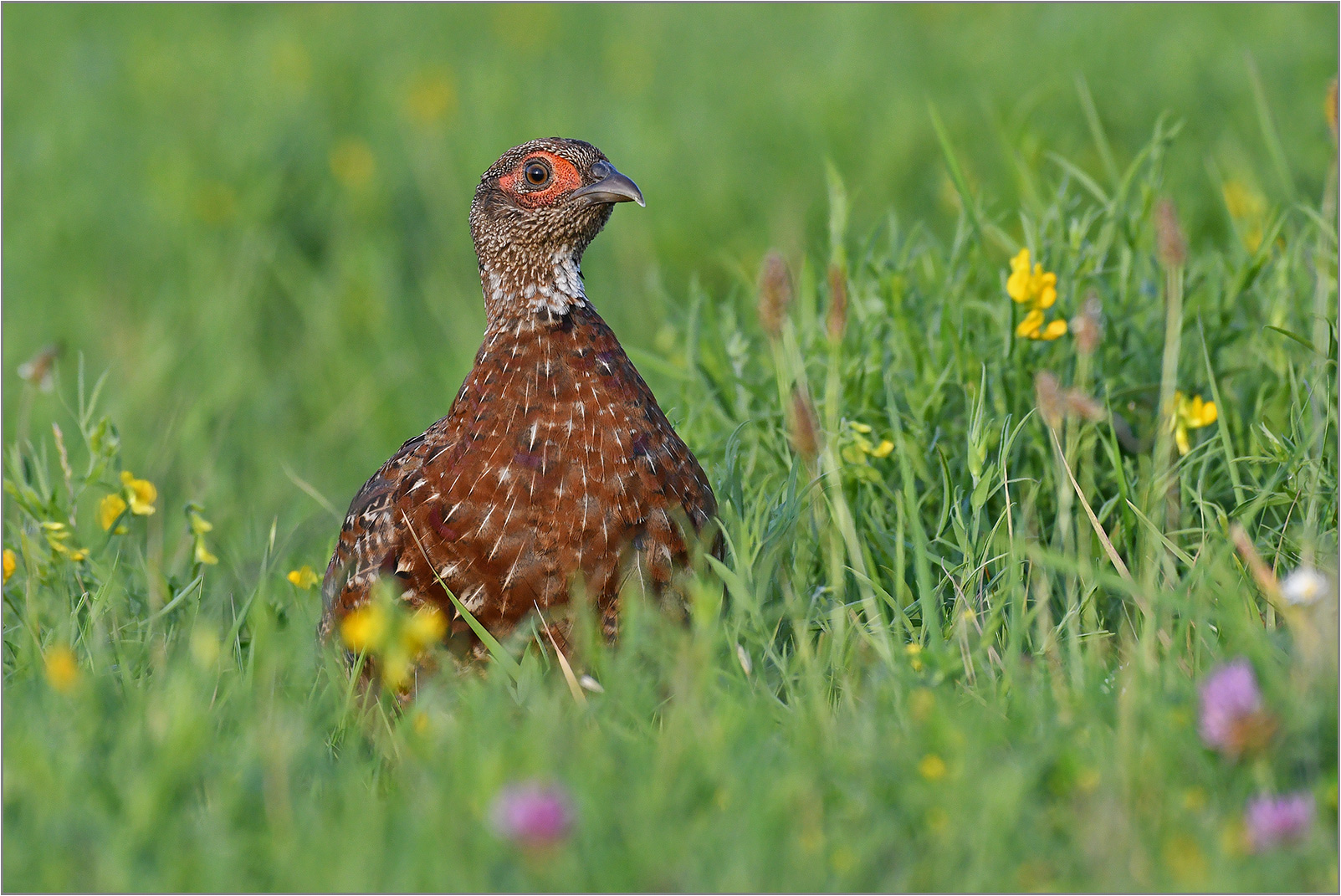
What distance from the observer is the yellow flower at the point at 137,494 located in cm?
403

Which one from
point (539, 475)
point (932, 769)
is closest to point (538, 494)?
point (539, 475)

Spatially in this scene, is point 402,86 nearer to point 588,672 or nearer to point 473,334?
point 473,334

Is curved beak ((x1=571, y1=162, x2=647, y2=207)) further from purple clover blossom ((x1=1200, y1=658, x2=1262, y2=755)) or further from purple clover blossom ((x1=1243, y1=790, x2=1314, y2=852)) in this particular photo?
purple clover blossom ((x1=1243, y1=790, x2=1314, y2=852))

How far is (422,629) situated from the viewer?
8.73 ft

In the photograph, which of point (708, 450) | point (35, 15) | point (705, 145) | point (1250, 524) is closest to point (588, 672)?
point (708, 450)

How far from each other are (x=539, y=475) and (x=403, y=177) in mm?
4803

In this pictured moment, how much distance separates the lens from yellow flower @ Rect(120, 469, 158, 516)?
159 inches

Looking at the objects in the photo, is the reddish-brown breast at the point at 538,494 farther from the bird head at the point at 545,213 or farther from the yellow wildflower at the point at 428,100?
the yellow wildflower at the point at 428,100

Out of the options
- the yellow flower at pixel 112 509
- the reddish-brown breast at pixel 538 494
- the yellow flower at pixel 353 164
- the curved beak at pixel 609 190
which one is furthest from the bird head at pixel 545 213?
the yellow flower at pixel 353 164

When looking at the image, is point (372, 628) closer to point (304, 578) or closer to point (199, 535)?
point (304, 578)

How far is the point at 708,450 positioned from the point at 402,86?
5111 millimetres

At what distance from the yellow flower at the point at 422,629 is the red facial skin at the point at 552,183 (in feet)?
3.53

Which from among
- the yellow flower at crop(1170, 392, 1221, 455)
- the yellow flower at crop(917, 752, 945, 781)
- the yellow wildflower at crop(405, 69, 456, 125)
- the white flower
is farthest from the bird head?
the yellow wildflower at crop(405, 69, 456, 125)

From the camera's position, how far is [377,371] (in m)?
6.71
